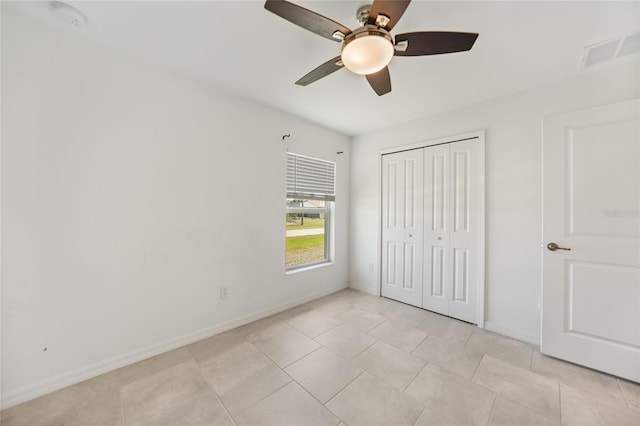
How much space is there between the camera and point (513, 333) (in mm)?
2486

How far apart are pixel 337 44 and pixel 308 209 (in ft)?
6.91

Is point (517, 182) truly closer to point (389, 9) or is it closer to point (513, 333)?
point (513, 333)

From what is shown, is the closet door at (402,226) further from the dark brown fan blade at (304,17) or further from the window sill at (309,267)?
the dark brown fan blade at (304,17)

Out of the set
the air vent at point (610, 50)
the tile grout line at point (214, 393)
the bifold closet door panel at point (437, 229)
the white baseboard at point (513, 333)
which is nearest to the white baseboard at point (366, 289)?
the bifold closet door panel at point (437, 229)

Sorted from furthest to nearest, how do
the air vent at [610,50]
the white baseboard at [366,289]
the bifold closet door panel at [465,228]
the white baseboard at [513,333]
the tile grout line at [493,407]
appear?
the white baseboard at [366,289], the bifold closet door panel at [465,228], the white baseboard at [513,333], the air vent at [610,50], the tile grout line at [493,407]

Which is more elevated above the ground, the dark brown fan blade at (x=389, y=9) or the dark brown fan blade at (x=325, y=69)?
the dark brown fan blade at (x=389, y=9)

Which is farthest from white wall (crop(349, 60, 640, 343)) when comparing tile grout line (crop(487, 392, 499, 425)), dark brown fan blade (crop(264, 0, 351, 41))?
dark brown fan blade (crop(264, 0, 351, 41))

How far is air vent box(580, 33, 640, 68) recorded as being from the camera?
1716 millimetres

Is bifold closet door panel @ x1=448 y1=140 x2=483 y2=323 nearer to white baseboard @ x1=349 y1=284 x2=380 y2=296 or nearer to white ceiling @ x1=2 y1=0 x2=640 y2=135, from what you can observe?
white ceiling @ x1=2 y1=0 x2=640 y2=135

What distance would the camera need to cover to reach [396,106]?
282 centimetres

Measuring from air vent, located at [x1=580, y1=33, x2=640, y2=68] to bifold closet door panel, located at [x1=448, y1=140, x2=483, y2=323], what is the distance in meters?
1.01

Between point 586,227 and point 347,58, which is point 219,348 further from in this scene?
point 586,227

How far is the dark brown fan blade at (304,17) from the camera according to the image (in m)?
1.13

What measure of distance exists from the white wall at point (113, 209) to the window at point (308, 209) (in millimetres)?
523
